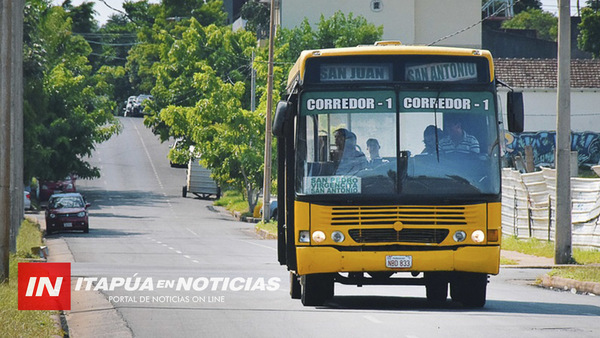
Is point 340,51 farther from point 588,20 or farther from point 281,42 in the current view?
point 588,20

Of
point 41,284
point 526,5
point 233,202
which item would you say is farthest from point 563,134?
point 526,5

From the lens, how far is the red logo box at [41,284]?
449 inches

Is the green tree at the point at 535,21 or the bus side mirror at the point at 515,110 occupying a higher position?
the green tree at the point at 535,21

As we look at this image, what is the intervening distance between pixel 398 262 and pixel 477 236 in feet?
3.55

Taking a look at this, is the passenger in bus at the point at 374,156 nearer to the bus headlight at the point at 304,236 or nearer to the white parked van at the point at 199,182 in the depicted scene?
the bus headlight at the point at 304,236

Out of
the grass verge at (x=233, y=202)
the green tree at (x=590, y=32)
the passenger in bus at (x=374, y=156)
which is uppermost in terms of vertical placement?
the green tree at (x=590, y=32)

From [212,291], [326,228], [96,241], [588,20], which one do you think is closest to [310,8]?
[588,20]

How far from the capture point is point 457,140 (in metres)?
14.9

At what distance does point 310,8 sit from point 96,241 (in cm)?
3595

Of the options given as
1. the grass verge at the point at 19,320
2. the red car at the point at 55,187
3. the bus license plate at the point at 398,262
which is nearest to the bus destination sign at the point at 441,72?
the bus license plate at the point at 398,262

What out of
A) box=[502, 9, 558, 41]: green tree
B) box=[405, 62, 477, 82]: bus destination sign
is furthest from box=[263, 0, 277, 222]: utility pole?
box=[502, 9, 558, 41]: green tree

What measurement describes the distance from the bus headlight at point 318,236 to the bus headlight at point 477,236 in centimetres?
194

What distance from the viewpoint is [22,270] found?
1121 cm

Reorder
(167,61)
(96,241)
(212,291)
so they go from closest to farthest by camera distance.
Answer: (212,291) → (96,241) → (167,61)
